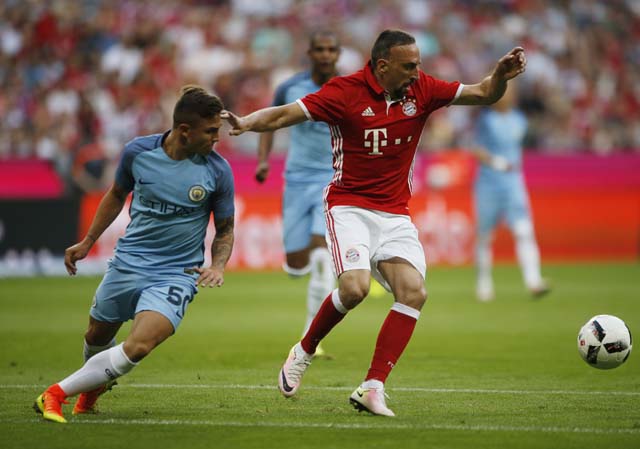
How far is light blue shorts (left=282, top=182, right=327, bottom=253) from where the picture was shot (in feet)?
37.6

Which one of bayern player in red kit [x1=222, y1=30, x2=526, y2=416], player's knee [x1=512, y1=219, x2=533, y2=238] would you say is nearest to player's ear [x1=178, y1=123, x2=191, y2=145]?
bayern player in red kit [x1=222, y1=30, x2=526, y2=416]

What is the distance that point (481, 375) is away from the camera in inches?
386

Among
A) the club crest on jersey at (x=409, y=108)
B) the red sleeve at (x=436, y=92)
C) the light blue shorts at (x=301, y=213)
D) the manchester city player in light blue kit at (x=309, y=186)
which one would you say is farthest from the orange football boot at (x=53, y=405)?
the light blue shorts at (x=301, y=213)

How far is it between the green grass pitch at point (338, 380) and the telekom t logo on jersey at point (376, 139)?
1.82m

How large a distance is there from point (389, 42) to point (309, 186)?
379 cm

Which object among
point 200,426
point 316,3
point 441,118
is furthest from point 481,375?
point 316,3

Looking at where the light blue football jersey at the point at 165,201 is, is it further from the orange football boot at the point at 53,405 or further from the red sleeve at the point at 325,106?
the orange football boot at the point at 53,405

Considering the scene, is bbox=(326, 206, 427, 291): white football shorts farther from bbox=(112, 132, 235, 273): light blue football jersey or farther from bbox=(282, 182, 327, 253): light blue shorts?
bbox=(282, 182, 327, 253): light blue shorts

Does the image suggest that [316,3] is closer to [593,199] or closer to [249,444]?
[593,199]

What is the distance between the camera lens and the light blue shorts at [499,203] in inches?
663

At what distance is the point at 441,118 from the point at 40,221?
355 inches

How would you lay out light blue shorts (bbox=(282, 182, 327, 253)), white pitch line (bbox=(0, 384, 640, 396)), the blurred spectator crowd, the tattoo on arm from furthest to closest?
the blurred spectator crowd
light blue shorts (bbox=(282, 182, 327, 253))
white pitch line (bbox=(0, 384, 640, 396))
the tattoo on arm

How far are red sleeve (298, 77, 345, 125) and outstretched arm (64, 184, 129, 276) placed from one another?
137cm

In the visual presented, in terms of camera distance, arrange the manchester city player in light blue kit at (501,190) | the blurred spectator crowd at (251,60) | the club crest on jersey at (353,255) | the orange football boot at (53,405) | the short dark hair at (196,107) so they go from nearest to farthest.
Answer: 1. the orange football boot at (53,405)
2. the short dark hair at (196,107)
3. the club crest on jersey at (353,255)
4. the manchester city player in light blue kit at (501,190)
5. the blurred spectator crowd at (251,60)
